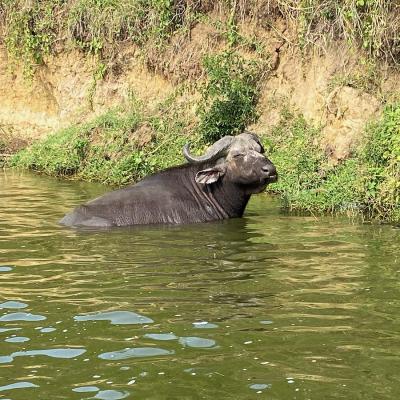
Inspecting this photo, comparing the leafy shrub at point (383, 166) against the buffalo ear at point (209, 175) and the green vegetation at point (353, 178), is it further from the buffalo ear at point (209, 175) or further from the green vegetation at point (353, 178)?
the buffalo ear at point (209, 175)

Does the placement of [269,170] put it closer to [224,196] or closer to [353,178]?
[224,196]

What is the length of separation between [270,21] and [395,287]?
9.92 metres

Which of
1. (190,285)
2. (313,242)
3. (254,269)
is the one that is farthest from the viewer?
(313,242)

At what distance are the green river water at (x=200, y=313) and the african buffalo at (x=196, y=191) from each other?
615 mm

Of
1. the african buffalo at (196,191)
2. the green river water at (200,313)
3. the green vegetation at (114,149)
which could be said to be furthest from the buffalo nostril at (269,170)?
the green vegetation at (114,149)

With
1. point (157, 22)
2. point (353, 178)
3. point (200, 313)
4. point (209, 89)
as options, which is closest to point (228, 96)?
point (209, 89)

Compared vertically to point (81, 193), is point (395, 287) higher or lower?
lower

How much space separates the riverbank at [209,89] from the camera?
13.5 m

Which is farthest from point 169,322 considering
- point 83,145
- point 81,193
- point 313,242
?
point 83,145

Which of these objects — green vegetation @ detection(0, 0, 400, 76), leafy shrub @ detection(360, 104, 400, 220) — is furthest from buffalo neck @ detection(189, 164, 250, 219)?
green vegetation @ detection(0, 0, 400, 76)

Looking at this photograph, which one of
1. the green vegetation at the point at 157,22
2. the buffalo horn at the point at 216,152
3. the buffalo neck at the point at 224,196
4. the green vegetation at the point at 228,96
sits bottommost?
the buffalo neck at the point at 224,196

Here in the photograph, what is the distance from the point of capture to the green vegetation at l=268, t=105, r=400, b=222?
38.4ft

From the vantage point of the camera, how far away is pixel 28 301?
7.30m

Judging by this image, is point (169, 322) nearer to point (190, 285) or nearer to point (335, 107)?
point (190, 285)
